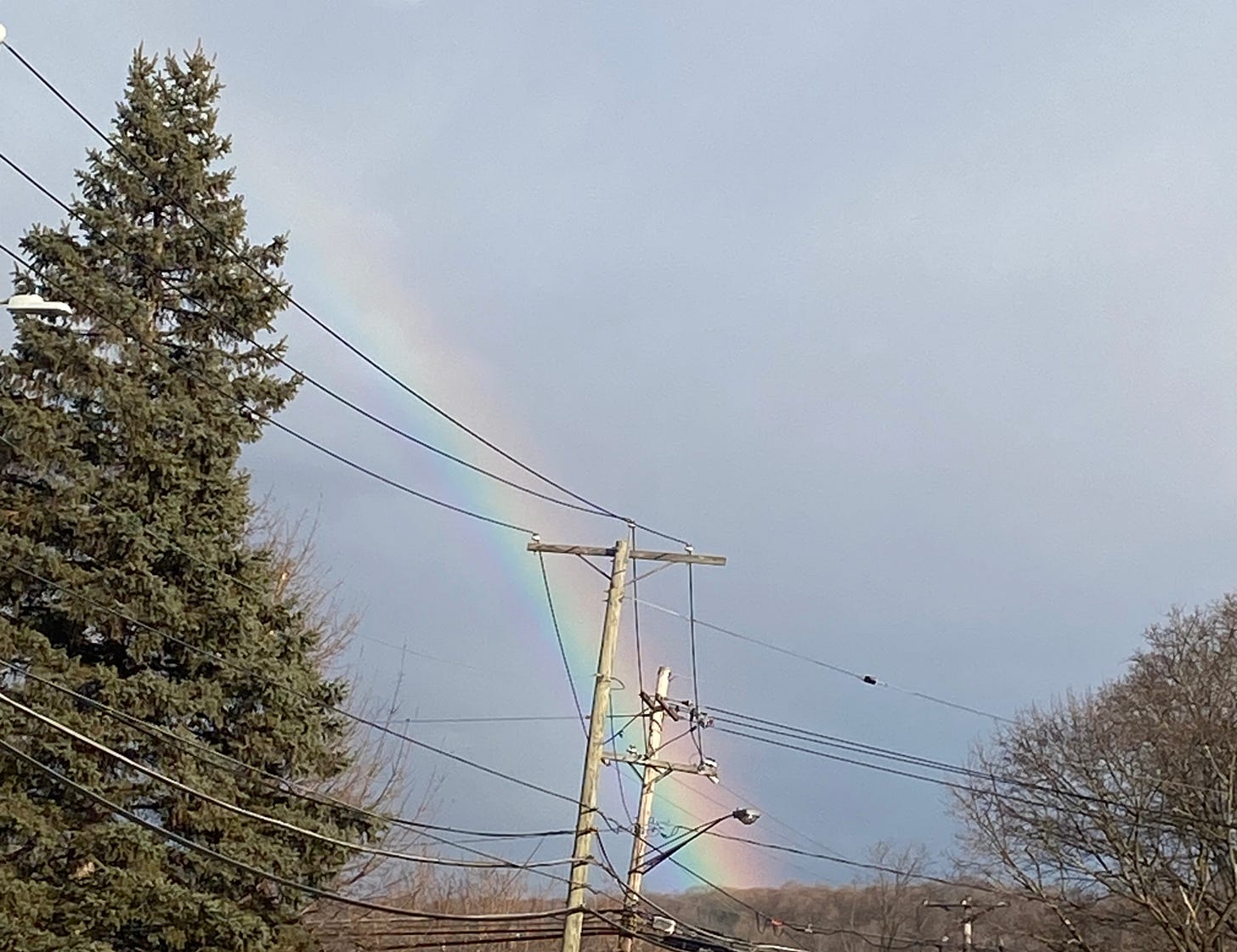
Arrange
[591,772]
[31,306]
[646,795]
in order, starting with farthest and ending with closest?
[646,795] < [591,772] < [31,306]

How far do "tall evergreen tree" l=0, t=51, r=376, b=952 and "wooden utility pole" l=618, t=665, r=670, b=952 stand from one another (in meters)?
5.64

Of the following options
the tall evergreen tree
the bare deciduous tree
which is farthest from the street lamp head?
the bare deciduous tree

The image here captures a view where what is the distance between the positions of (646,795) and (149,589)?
1012 cm

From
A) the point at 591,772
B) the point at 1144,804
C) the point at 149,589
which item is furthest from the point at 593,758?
the point at 1144,804

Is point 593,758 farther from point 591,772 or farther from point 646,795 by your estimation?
point 646,795

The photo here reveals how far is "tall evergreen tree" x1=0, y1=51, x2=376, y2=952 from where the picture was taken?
61.7 ft

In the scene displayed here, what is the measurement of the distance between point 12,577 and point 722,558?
32.3 ft

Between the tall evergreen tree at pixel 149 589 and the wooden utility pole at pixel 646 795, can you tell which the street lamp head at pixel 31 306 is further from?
the wooden utility pole at pixel 646 795

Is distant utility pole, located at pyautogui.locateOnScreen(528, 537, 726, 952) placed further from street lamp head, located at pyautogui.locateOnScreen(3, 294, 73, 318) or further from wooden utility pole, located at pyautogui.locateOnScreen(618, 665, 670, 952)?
street lamp head, located at pyautogui.locateOnScreen(3, 294, 73, 318)

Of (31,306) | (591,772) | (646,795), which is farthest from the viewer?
(646,795)

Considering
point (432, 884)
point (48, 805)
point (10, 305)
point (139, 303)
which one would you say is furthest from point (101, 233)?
point (432, 884)

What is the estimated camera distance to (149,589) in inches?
773

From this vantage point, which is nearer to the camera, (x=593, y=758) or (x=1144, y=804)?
(x=593, y=758)

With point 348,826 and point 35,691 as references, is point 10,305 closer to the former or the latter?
point 35,691
